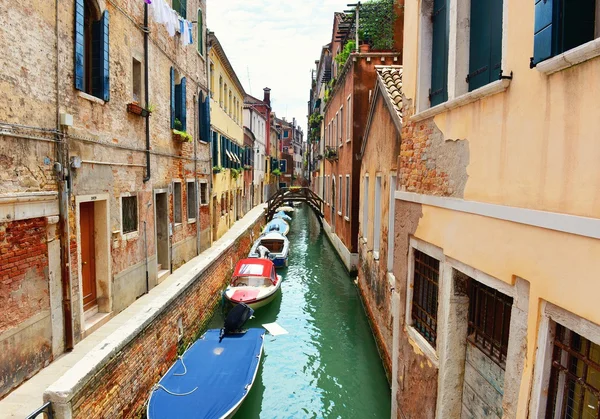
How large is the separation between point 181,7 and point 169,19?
88.2 inches

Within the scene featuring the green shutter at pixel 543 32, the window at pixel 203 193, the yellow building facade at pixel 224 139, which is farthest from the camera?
the yellow building facade at pixel 224 139

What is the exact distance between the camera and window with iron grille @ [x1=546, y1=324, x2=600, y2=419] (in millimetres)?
2389

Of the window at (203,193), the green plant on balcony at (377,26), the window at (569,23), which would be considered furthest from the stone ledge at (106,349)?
the green plant on balcony at (377,26)

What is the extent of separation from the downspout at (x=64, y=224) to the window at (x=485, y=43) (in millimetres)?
5160

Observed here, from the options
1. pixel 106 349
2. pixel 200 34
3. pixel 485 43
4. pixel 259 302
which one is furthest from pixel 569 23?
pixel 200 34

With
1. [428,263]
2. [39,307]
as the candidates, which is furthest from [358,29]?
[39,307]

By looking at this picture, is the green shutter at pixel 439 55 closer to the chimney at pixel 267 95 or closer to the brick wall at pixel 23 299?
the brick wall at pixel 23 299

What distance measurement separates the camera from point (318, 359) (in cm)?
852

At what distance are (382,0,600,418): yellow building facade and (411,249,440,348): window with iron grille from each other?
22mm

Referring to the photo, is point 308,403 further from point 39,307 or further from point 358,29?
point 358,29

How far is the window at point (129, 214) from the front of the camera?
773 cm

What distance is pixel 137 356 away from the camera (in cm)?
574

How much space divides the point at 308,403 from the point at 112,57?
22.5ft

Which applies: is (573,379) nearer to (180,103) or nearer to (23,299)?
(23,299)
